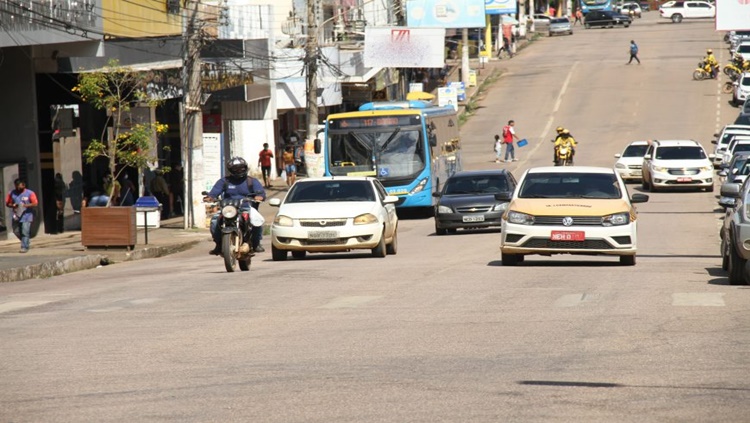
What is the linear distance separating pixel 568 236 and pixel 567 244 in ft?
0.47

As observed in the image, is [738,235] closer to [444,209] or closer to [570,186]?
[570,186]

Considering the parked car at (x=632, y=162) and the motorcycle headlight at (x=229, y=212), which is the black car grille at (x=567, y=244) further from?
the parked car at (x=632, y=162)

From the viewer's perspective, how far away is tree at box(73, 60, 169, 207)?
33.5 m

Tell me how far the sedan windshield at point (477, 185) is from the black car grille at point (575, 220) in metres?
11.6

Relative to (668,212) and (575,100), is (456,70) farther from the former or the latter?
(668,212)

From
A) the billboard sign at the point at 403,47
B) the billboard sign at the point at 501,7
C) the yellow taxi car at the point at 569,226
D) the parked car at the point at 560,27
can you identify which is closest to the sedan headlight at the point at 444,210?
the yellow taxi car at the point at 569,226

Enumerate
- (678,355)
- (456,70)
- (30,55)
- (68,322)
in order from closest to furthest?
(678,355)
(68,322)
(30,55)
(456,70)

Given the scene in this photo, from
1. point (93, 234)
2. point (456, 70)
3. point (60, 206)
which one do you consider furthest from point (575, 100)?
point (93, 234)

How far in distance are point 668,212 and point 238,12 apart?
2223cm

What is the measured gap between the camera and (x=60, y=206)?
117ft

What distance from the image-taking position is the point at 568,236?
20.0 meters

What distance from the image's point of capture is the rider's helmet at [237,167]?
20266 mm

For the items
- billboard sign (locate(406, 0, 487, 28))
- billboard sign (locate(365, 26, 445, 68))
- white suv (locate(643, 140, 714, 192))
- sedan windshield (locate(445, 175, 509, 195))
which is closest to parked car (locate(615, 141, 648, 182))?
white suv (locate(643, 140, 714, 192))

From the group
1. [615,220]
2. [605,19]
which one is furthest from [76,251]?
[605,19]
